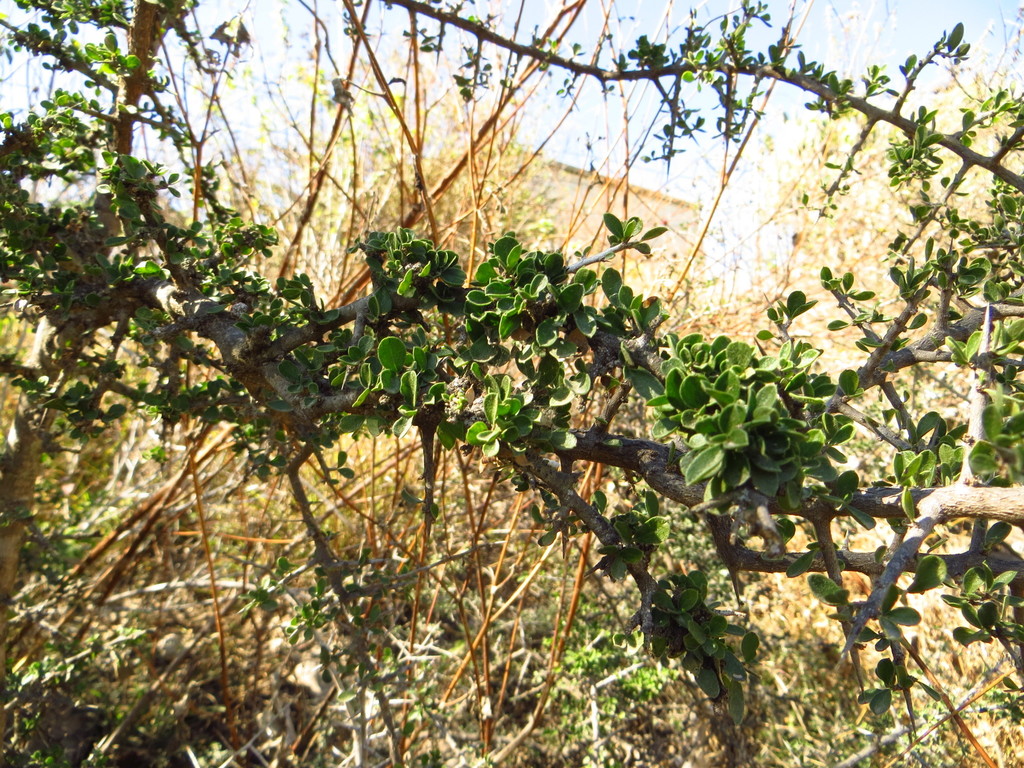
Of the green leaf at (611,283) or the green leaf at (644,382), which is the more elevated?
the green leaf at (611,283)

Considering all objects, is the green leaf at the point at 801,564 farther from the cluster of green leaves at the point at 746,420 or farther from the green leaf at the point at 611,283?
the green leaf at the point at 611,283

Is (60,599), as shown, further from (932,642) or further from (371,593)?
(932,642)

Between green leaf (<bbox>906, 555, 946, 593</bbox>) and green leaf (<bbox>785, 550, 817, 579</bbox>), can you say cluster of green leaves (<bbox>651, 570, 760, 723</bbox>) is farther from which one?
green leaf (<bbox>906, 555, 946, 593</bbox>)

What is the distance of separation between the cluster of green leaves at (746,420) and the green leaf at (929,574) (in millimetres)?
127

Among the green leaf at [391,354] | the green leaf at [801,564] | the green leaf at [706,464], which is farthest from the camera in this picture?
the green leaf at [391,354]

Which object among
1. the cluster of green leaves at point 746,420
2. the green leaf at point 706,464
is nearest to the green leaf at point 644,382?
the cluster of green leaves at point 746,420

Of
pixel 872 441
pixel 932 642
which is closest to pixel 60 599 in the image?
pixel 872 441

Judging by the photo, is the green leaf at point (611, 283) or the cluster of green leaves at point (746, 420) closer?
the cluster of green leaves at point (746, 420)

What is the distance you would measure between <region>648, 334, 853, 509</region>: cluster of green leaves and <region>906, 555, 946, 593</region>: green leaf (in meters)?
0.13

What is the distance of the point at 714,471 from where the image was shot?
2.02ft

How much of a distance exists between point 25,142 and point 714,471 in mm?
1377

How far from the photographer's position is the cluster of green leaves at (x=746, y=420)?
625 mm

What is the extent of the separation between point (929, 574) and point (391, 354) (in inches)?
26.3

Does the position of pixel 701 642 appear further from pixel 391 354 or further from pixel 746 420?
pixel 391 354
